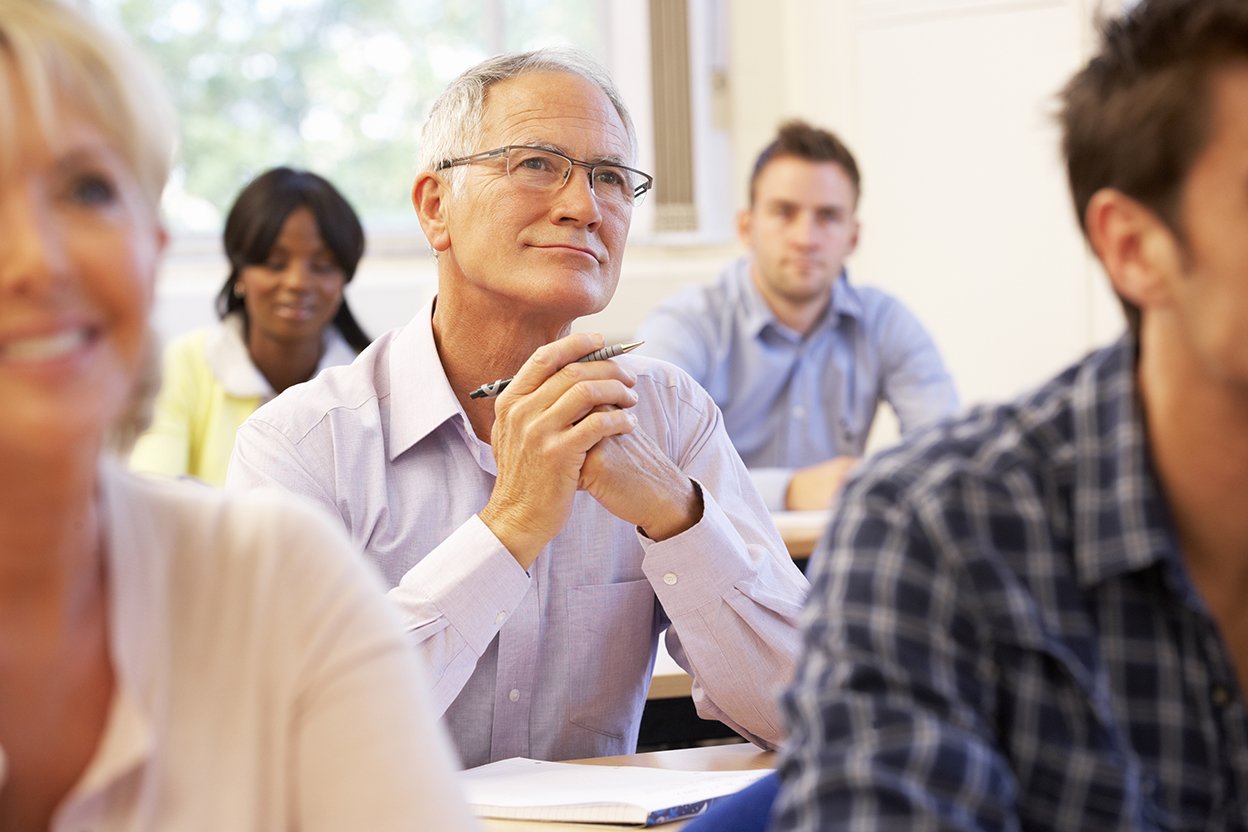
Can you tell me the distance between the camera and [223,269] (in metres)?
5.21

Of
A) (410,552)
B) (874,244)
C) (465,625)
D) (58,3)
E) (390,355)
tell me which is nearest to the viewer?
(58,3)

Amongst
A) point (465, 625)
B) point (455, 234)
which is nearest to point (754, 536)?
point (465, 625)

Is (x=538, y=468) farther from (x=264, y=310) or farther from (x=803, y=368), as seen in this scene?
(x=803, y=368)

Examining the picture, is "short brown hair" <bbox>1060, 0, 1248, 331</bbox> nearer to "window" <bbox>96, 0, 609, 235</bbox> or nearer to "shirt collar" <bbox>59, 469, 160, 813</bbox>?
"shirt collar" <bbox>59, 469, 160, 813</bbox>

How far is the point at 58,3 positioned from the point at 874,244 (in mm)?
4491

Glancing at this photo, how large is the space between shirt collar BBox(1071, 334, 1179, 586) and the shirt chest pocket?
2.99 feet

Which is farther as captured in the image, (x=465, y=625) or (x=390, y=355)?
(x=390, y=355)

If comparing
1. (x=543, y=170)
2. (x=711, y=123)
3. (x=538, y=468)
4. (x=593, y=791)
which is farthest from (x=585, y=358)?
(x=711, y=123)

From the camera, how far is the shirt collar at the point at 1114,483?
960mm

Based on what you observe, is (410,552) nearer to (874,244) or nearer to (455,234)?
(455,234)

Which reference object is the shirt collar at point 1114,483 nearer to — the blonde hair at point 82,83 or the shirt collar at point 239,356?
the blonde hair at point 82,83

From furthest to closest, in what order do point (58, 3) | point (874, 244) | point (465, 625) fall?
1. point (874, 244)
2. point (465, 625)
3. point (58, 3)

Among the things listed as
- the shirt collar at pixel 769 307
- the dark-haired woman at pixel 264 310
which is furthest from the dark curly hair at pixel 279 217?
the shirt collar at pixel 769 307

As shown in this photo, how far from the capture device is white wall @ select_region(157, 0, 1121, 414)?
495 cm
